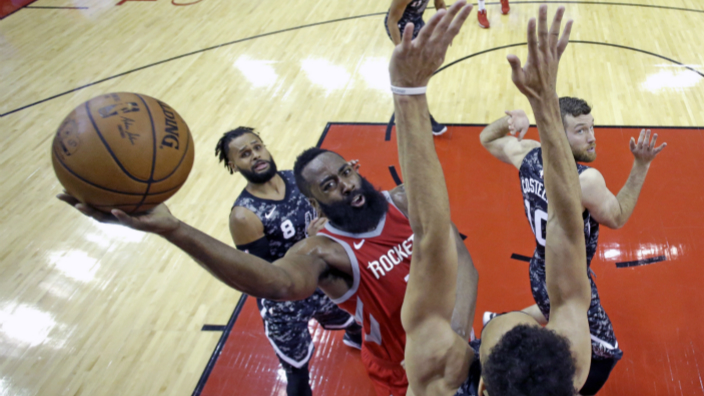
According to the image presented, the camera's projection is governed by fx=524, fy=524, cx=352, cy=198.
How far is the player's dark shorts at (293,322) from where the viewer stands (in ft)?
10.7

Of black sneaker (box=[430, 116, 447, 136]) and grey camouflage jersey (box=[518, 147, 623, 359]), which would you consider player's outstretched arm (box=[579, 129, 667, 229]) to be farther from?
black sneaker (box=[430, 116, 447, 136])

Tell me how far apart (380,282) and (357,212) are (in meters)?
0.37

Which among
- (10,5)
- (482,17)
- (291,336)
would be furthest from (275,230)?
(10,5)

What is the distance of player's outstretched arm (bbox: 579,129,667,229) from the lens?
2783 mm

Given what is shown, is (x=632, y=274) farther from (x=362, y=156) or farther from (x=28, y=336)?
(x=28, y=336)

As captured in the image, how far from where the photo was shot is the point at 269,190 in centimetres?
339

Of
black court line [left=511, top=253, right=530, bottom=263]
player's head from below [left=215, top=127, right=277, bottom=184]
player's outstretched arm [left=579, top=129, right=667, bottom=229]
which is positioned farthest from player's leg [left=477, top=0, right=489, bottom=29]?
player's head from below [left=215, top=127, right=277, bottom=184]

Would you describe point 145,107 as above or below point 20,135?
above

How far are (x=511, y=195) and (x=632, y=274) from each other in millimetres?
1289

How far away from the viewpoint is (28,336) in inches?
176

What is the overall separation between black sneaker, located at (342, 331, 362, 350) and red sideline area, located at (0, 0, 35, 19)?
462 inches

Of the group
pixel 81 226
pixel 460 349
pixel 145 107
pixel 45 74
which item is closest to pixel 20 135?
pixel 45 74

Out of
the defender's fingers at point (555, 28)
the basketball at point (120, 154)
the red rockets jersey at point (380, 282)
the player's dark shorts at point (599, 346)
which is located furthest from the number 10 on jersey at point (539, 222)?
the basketball at point (120, 154)

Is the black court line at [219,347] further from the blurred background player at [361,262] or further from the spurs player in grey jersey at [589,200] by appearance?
the spurs player in grey jersey at [589,200]
